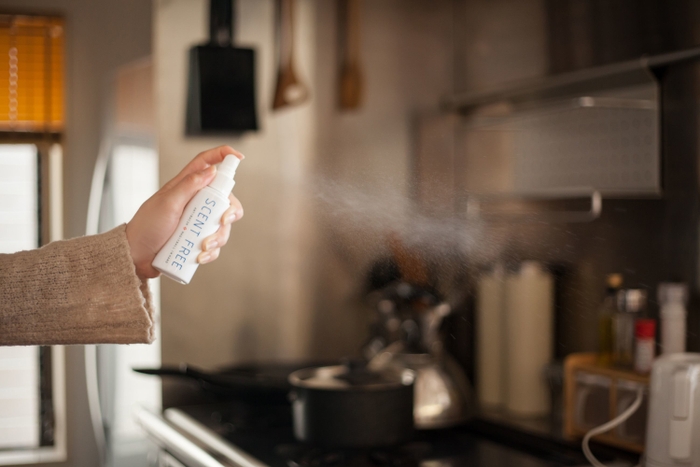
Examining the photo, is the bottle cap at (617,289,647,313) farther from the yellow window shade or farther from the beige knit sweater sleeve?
the yellow window shade

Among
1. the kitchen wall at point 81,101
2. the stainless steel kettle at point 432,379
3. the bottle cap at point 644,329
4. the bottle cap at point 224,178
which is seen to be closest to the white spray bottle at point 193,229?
the bottle cap at point 224,178

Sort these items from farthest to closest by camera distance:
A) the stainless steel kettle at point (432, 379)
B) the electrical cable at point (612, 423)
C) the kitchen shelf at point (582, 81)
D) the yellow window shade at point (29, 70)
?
the yellow window shade at point (29, 70) → the stainless steel kettle at point (432, 379) → the kitchen shelf at point (582, 81) → the electrical cable at point (612, 423)

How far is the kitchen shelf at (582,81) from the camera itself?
146 cm

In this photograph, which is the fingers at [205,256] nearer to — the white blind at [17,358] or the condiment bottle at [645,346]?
the condiment bottle at [645,346]

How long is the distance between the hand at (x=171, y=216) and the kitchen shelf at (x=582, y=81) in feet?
2.73

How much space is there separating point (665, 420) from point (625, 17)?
0.87m

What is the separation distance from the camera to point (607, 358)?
154cm

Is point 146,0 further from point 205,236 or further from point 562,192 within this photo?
point 205,236

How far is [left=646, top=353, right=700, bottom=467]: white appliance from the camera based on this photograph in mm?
1159

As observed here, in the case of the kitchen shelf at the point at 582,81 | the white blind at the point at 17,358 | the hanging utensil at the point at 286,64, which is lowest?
the white blind at the point at 17,358

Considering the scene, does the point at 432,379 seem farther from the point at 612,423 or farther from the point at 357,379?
the point at 612,423

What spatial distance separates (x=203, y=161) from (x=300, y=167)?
992mm

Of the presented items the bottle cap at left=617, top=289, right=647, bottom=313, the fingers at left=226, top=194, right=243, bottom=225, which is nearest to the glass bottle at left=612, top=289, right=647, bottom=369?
the bottle cap at left=617, top=289, right=647, bottom=313

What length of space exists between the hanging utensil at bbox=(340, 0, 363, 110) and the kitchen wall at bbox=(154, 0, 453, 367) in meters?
0.02
